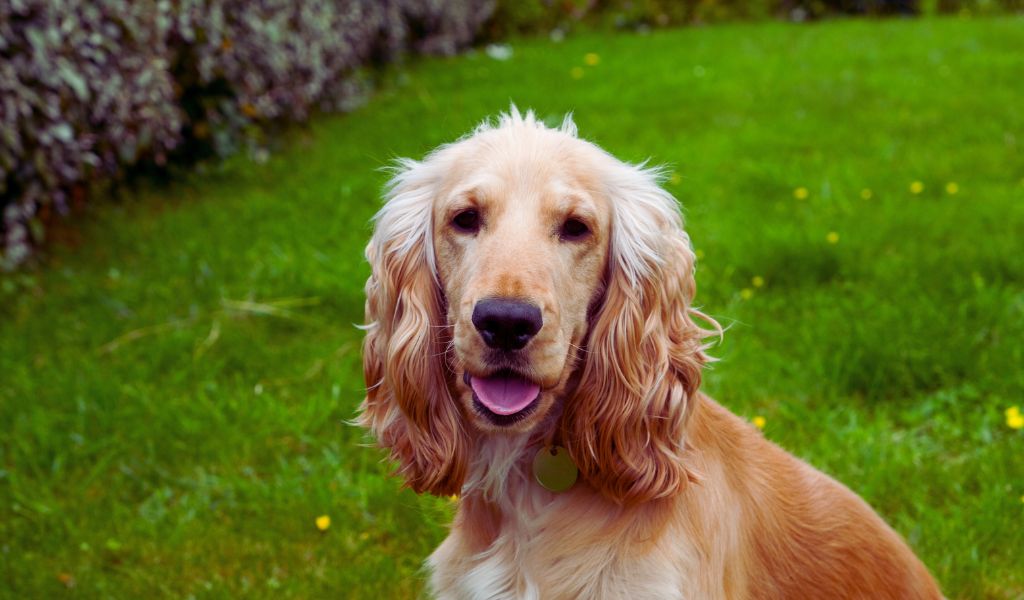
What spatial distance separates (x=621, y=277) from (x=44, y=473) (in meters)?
2.38

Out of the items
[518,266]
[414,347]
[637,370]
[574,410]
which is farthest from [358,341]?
[518,266]

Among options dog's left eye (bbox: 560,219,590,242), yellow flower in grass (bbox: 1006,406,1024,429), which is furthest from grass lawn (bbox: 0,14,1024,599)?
dog's left eye (bbox: 560,219,590,242)

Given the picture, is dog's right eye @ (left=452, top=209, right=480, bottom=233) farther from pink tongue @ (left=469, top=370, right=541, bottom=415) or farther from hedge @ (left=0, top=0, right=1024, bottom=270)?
A: hedge @ (left=0, top=0, right=1024, bottom=270)

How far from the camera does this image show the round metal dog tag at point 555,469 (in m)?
2.35

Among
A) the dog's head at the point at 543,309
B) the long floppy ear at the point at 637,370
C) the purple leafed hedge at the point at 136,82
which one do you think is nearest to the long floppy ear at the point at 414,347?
the dog's head at the point at 543,309

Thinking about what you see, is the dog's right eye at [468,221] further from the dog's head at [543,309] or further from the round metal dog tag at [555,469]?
the round metal dog tag at [555,469]

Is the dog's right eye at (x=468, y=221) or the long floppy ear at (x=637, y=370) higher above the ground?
the dog's right eye at (x=468, y=221)

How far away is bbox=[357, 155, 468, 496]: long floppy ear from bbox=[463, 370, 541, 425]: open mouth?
0.77 ft

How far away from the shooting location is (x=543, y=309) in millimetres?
2064

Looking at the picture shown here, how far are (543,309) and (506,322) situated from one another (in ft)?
0.28

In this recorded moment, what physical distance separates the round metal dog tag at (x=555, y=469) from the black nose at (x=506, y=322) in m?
0.40

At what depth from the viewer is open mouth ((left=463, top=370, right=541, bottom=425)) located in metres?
2.14

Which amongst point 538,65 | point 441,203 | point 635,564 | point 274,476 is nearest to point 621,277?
point 441,203

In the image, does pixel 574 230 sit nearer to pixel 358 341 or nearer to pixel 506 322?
pixel 506 322
